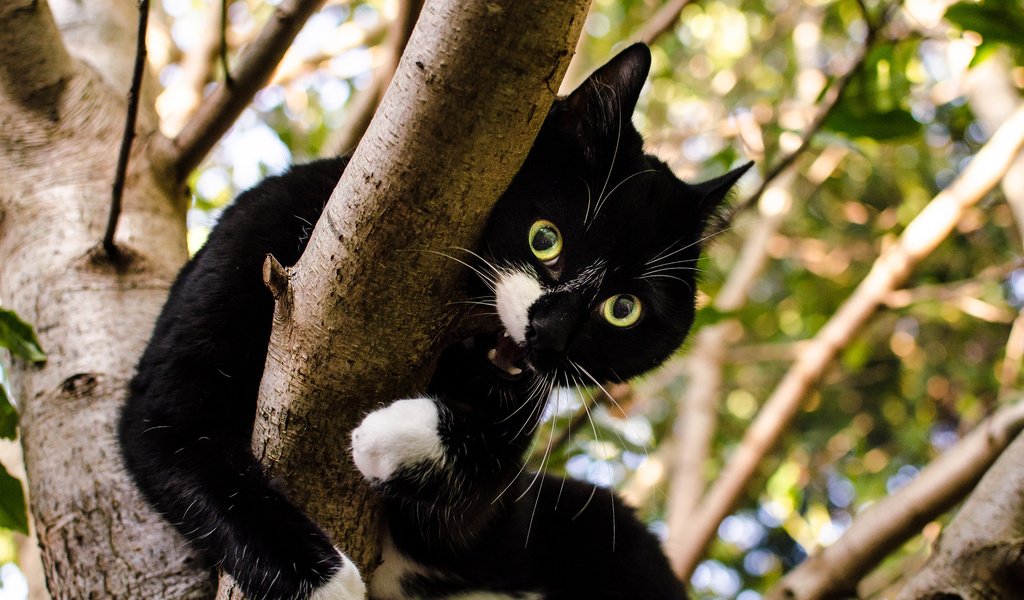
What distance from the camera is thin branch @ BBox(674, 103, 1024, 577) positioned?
2859 mm

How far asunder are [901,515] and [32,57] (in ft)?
8.75

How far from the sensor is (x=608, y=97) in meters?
1.90

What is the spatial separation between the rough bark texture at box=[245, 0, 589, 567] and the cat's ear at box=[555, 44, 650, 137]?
2.03 feet

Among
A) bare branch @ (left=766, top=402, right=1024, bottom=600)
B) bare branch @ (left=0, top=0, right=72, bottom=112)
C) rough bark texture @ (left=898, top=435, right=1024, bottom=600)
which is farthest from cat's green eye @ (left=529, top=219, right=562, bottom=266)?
bare branch @ (left=0, top=0, right=72, bottom=112)

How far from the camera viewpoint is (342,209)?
1.34m

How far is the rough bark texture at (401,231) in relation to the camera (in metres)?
1.15

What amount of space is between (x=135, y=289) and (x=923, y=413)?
509cm

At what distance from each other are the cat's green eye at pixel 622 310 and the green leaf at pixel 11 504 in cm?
134

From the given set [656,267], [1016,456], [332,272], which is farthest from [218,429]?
[1016,456]

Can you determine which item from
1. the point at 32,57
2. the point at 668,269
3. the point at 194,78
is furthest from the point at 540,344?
the point at 194,78

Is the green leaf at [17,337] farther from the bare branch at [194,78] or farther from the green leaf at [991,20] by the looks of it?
the green leaf at [991,20]

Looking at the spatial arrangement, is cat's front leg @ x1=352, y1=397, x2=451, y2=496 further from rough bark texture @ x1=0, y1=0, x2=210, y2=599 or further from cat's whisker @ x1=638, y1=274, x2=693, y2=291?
cat's whisker @ x1=638, y1=274, x2=693, y2=291

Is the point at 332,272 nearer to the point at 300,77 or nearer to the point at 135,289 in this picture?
the point at 135,289

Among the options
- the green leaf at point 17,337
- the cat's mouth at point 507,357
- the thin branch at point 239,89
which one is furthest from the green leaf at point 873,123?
the green leaf at point 17,337
